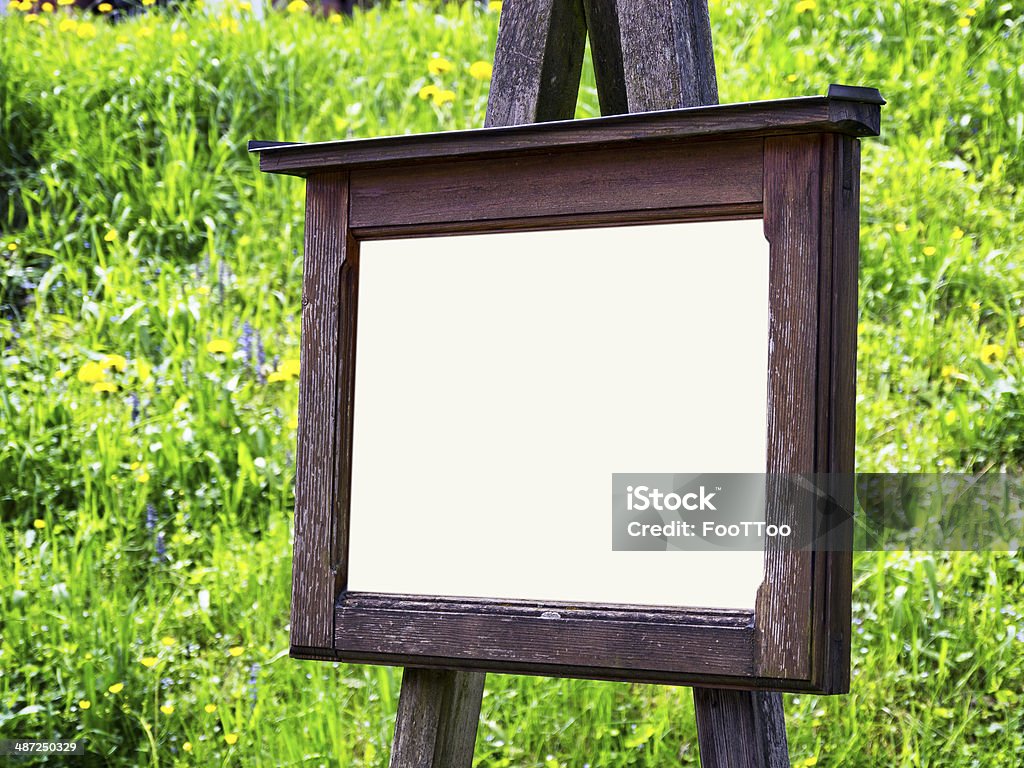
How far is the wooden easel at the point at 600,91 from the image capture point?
1.39m


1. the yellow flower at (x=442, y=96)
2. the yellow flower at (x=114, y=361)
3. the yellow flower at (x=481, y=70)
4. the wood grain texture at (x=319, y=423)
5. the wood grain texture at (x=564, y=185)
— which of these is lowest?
the wood grain texture at (x=319, y=423)

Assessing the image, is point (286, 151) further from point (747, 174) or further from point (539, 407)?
point (747, 174)

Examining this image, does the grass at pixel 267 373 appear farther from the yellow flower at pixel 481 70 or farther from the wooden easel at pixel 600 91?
the wooden easel at pixel 600 91

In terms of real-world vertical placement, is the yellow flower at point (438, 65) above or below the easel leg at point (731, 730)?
above

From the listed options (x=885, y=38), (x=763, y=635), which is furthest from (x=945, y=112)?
(x=763, y=635)

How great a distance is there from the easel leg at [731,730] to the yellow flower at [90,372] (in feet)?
6.94

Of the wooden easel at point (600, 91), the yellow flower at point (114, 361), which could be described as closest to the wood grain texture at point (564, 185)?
the wooden easel at point (600, 91)

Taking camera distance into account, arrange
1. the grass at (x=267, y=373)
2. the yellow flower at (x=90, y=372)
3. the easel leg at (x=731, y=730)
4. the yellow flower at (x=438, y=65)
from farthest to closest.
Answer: the yellow flower at (x=438, y=65) → the yellow flower at (x=90, y=372) → the grass at (x=267, y=373) → the easel leg at (x=731, y=730)

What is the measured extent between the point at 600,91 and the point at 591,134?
40 centimetres

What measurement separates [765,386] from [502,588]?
0.40 m

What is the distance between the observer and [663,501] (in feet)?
4.34

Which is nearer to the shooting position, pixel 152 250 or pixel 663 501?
pixel 663 501

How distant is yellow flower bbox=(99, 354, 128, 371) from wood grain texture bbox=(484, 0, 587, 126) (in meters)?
1.79

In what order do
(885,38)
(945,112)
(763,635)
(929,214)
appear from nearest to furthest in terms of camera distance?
(763,635) → (929,214) → (945,112) → (885,38)
